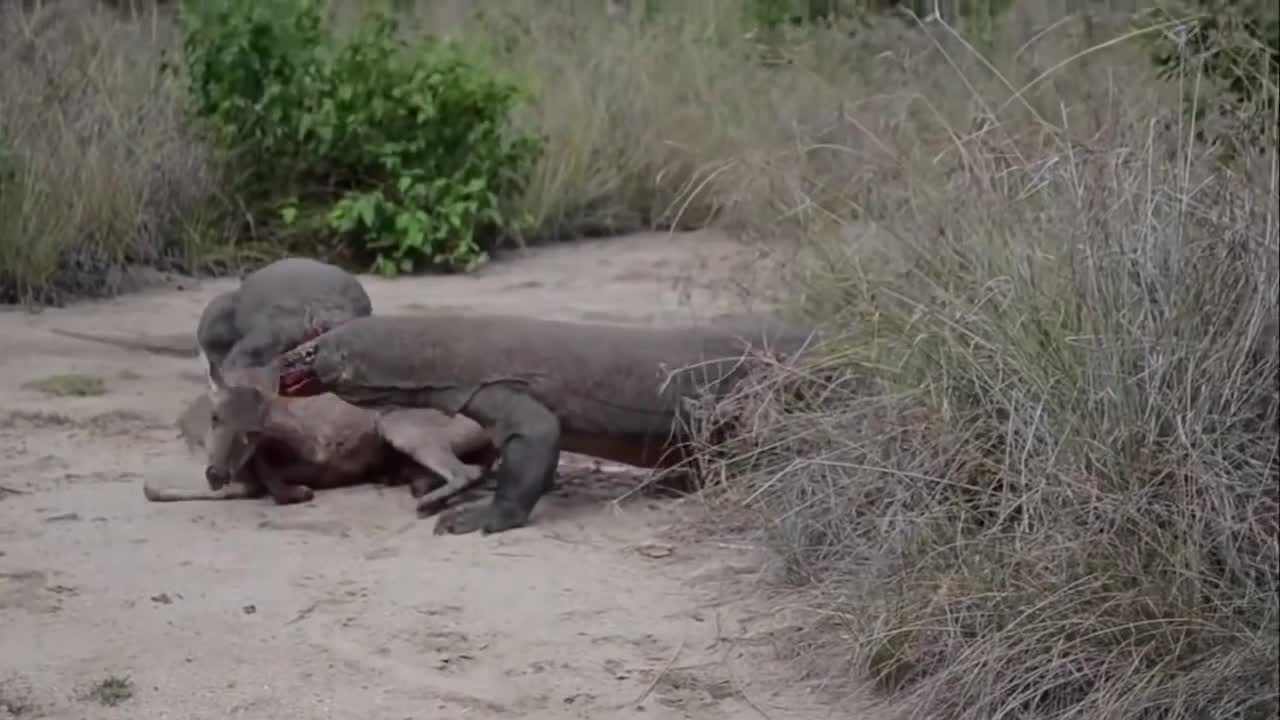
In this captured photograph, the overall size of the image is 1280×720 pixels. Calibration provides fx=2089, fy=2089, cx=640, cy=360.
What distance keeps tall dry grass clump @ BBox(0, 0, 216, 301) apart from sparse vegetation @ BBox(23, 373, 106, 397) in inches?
22.3

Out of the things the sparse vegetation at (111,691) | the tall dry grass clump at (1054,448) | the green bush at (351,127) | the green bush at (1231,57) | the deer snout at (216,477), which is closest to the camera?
the tall dry grass clump at (1054,448)

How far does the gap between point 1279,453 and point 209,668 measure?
2298mm

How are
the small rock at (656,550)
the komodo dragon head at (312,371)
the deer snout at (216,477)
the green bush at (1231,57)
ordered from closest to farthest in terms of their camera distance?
1. the green bush at (1231,57)
2. the small rock at (656,550)
3. the deer snout at (216,477)
4. the komodo dragon head at (312,371)

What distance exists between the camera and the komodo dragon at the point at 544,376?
19.5ft

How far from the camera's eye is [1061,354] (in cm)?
456

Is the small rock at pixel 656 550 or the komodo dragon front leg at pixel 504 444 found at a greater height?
the komodo dragon front leg at pixel 504 444

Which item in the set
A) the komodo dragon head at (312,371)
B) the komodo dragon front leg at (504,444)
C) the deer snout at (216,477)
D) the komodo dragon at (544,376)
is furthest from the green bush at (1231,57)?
the deer snout at (216,477)

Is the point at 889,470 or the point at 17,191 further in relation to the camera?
the point at 17,191

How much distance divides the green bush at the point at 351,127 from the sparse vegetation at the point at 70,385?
9.05ft

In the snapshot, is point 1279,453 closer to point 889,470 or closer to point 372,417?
point 889,470

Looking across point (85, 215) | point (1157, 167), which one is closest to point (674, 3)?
point (85, 215)

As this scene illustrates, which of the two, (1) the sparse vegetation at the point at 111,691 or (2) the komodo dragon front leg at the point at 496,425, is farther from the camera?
(2) the komodo dragon front leg at the point at 496,425

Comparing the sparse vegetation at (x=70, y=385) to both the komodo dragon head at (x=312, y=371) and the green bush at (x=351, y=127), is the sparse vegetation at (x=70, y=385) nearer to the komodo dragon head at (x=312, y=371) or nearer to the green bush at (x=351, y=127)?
the komodo dragon head at (x=312, y=371)

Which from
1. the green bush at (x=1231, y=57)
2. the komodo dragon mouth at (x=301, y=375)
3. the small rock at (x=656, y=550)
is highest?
the green bush at (x=1231, y=57)
